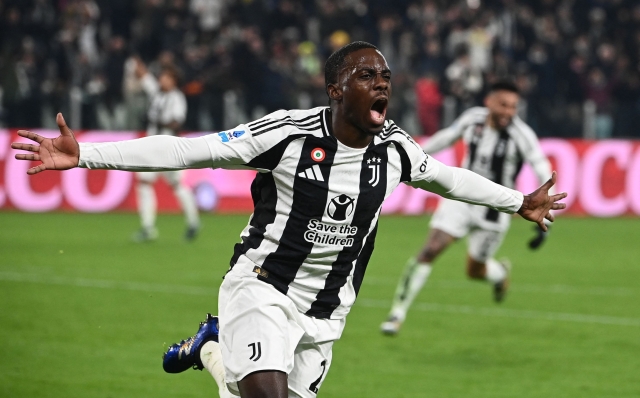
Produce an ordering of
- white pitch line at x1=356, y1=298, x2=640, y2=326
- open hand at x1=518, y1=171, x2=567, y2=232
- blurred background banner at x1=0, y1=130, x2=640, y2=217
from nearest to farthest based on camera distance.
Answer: open hand at x1=518, y1=171, x2=567, y2=232 → white pitch line at x1=356, y1=298, x2=640, y2=326 → blurred background banner at x1=0, y1=130, x2=640, y2=217

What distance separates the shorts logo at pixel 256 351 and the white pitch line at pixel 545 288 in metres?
7.45

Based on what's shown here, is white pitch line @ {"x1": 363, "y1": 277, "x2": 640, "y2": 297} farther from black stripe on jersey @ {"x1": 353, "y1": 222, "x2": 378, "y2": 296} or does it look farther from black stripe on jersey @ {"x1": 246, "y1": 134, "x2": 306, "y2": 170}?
black stripe on jersey @ {"x1": 246, "y1": 134, "x2": 306, "y2": 170}

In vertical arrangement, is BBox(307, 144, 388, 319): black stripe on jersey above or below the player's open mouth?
below

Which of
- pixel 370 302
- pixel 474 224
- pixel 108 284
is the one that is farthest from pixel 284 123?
pixel 108 284

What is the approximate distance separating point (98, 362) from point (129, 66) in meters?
13.5

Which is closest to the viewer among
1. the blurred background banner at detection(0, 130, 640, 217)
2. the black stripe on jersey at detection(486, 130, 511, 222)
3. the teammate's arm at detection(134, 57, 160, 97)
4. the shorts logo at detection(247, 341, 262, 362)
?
the shorts logo at detection(247, 341, 262, 362)

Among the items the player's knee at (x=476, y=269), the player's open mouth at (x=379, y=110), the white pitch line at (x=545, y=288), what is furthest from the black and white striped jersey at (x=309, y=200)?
the white pitch line at (x=545, y=288)

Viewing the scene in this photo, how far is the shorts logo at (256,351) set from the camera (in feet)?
14.7

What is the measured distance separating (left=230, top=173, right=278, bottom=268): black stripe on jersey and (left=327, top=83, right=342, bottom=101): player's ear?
0.45 metres

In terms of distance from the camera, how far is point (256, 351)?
14.8 ft

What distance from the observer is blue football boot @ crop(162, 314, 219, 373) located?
534cm

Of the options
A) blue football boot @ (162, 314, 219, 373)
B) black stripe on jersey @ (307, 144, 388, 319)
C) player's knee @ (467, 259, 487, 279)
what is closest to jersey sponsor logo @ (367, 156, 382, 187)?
black stripe on jersey @ (307, 144, 388, 319)

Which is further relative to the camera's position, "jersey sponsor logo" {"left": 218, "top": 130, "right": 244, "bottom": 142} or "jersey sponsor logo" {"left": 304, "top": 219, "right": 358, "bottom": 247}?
"jersey sponsor logo" {"left": 304, "top": 219, "right": 358, "bottom": 247}

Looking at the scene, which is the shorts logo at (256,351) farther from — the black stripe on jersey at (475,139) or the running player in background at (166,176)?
the running player in background at (166,176)
